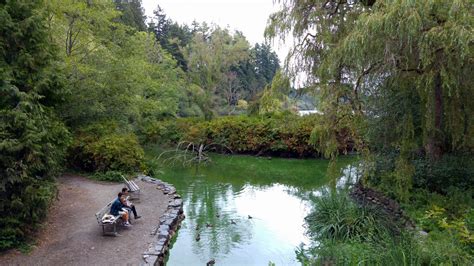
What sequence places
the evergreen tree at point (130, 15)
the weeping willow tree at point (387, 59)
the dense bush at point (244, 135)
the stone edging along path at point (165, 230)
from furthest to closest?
the evergreen tree at point (130, 15) < the dense bush at point (244, 135) < the stone edging along path at point (165, 230) < the weeping willow tree at point (387, 59)

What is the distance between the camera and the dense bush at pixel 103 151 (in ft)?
36.6

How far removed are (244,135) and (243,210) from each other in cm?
1008

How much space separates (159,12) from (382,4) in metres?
41.7

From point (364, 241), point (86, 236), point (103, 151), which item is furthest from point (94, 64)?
point (364, 241)

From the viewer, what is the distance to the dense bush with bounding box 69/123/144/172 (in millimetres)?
11141

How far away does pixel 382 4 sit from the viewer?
17.3 feet

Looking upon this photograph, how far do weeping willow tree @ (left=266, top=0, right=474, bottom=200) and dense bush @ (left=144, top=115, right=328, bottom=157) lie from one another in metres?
9.62

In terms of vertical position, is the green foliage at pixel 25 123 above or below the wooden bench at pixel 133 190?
above

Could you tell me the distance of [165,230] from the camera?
6859 mm

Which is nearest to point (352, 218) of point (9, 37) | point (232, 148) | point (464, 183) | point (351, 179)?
point (464, 183)

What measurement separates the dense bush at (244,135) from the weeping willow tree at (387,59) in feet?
31.6

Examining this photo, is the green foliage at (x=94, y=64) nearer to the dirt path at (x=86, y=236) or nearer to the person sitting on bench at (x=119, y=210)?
the dirt path at (x=86, y=236)

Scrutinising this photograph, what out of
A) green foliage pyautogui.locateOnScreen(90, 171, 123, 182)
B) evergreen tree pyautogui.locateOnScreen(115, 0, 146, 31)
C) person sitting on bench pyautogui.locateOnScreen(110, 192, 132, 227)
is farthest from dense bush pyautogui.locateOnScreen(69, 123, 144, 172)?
evergreen tree pyautogui.locateOnScreen(115, 0, 146, 31)

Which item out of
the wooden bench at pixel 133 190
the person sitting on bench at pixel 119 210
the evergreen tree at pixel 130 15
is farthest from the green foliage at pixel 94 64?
the evergreen tree at pixel 130 15
